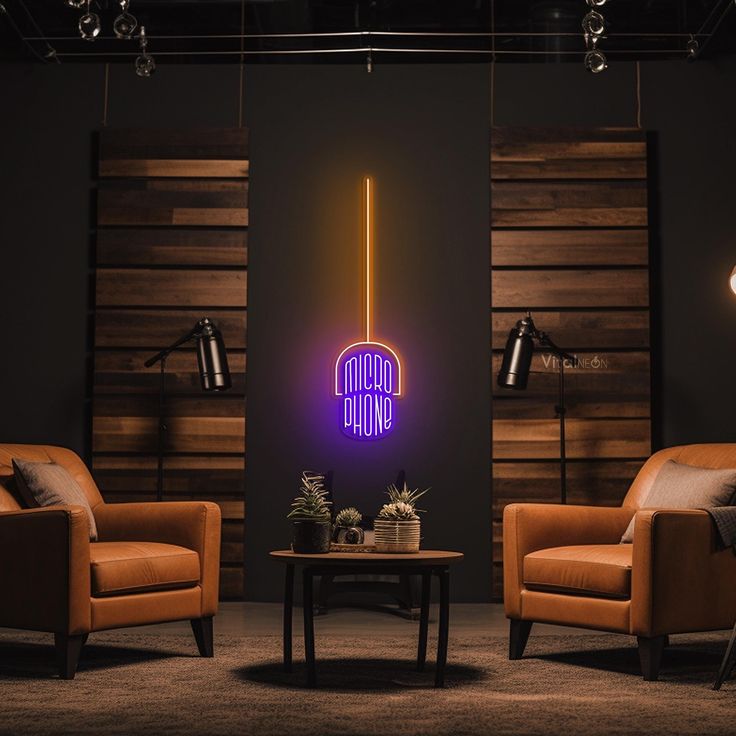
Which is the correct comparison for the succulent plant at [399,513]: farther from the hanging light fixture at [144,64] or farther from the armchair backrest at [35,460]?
the hanging light fixture at [144,64]

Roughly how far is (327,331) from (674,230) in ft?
7.23

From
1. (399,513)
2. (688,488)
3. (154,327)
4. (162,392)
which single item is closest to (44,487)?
(399,513)

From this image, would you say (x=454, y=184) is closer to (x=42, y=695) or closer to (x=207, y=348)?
(x=207, y=348)

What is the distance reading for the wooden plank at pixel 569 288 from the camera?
651 centimetres

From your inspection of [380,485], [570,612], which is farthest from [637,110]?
[570,612]

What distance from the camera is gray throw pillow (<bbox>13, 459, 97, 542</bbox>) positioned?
448cm

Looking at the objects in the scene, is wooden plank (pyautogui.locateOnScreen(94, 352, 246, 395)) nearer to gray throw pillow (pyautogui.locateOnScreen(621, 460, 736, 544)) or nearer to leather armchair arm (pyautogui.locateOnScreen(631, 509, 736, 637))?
gray throw pillow (pyautogui.locateOnScreen(621, 460, 736, 544))

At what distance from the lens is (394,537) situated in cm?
381

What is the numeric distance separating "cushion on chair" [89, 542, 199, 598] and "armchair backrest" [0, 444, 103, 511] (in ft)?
1.44

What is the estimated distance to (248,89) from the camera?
6.73m

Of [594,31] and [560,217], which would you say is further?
[560,217]

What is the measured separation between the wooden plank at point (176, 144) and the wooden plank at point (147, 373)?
122 cm

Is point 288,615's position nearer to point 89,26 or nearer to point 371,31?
point 89,26

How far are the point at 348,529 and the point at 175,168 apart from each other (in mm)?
3386
